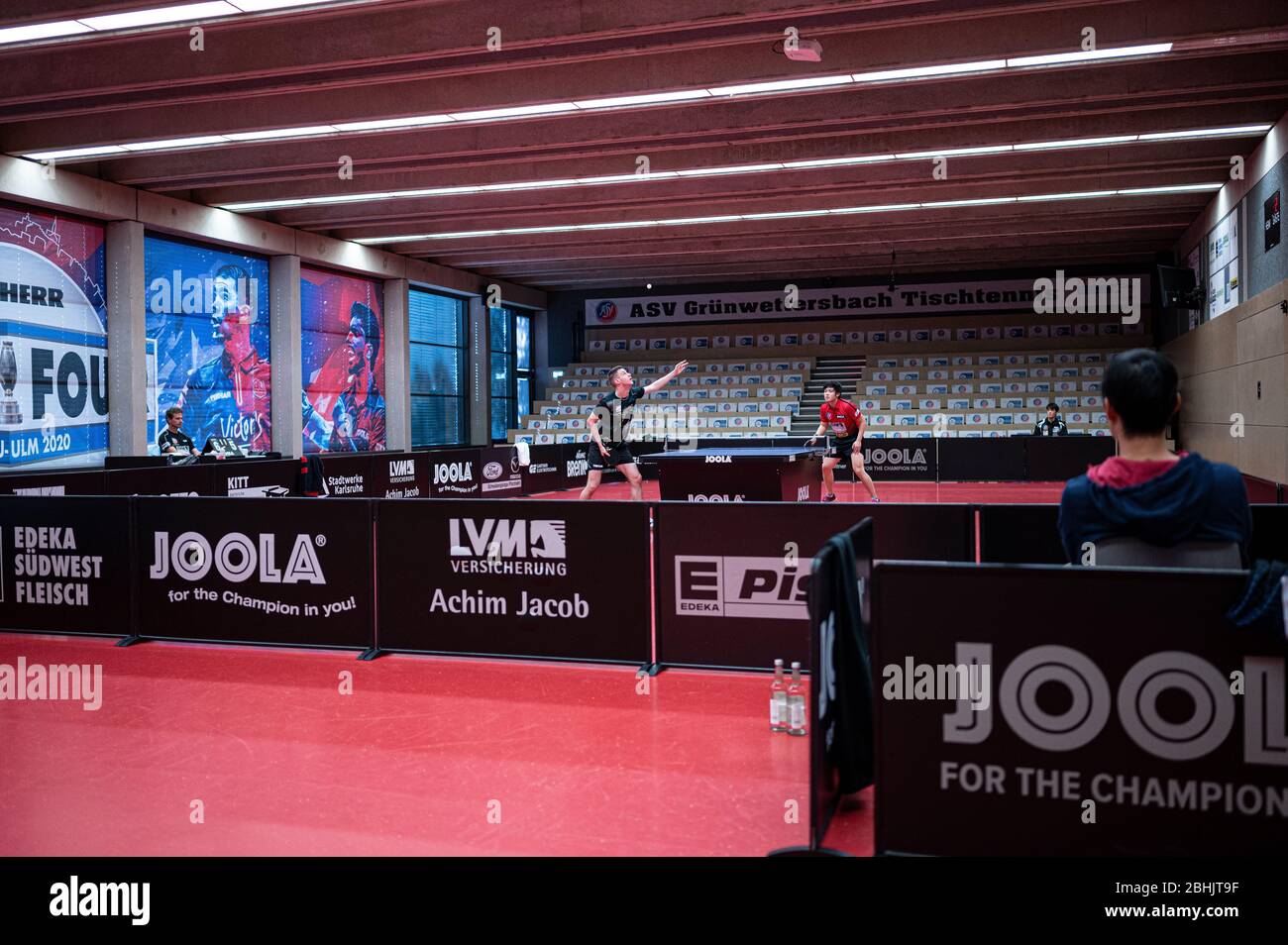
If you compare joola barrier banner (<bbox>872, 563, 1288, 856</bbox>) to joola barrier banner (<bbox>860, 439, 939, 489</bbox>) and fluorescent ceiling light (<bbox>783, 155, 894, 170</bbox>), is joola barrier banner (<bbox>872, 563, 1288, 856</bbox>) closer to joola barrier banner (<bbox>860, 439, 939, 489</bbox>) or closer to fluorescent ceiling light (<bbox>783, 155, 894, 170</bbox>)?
fluorescent ceiling light (<bbox>783, 155, 894, 170</bbox>)

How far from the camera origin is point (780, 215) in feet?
71.6

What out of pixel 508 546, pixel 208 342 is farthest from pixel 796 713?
pixel 208 342

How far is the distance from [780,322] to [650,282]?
4.54 meters

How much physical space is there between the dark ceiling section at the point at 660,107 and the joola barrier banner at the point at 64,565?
18.0 feet

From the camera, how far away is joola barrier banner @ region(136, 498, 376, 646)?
7754 millimetres

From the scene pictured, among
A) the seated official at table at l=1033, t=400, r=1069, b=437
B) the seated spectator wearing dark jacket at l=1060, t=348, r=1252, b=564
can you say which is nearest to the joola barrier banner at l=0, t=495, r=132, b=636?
the seated spectator wearing dark jacket at l=1060, t=348, r=1252, b=564

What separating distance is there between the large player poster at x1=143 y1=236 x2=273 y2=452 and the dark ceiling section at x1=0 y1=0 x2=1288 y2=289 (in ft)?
5.02

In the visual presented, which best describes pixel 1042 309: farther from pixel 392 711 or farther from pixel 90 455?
pixel 392 711

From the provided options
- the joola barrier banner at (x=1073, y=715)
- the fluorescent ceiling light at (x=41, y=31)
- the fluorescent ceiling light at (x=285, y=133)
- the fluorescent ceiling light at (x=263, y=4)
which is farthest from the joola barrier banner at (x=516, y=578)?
the fluorescent ceiling light at (x=285, y=133)

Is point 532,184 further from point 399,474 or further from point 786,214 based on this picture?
point 786,214

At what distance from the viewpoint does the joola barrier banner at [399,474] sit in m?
17.6

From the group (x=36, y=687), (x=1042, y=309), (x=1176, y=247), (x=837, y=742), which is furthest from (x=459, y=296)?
(x=837, y=742)

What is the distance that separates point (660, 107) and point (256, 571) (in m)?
9.94
